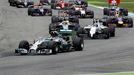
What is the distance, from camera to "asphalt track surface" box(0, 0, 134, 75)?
619 inches

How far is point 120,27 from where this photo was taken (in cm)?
3681

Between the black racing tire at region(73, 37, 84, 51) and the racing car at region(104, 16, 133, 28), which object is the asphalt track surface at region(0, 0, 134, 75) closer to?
the black racing tire at region(73, 37, 84, 51)

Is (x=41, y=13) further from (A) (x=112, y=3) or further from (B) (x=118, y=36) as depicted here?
(B) (x=118, y=36)

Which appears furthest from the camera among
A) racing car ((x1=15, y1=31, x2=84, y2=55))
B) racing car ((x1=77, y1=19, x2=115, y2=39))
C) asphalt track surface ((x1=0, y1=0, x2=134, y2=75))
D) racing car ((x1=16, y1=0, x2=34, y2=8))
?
racing car ((x1=16, y1=0, x2=34, y2=8))

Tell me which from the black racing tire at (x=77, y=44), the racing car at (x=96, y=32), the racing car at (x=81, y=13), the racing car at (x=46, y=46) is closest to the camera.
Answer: the racing car at (x=46, y=46)

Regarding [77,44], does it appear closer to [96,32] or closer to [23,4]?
[96,32]

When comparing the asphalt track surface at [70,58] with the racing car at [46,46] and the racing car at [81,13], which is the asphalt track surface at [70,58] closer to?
the racing car at [46,46]

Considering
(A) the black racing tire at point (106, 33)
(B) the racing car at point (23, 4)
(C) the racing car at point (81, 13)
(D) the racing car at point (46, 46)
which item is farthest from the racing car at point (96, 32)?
(B) the racing car at point (23, 4)

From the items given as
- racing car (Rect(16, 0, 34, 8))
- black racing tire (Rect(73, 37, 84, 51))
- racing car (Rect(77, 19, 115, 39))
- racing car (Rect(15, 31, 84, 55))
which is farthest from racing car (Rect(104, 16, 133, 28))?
racing car (Rect(16, 0, 34, 8))

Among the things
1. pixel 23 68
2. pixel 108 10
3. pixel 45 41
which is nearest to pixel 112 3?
pixel 108 10

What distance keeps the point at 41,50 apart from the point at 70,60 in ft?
9.84

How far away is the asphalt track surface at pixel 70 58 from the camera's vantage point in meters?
15.7

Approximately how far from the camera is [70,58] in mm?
19797

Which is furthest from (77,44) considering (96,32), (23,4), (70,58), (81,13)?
(23,4)
